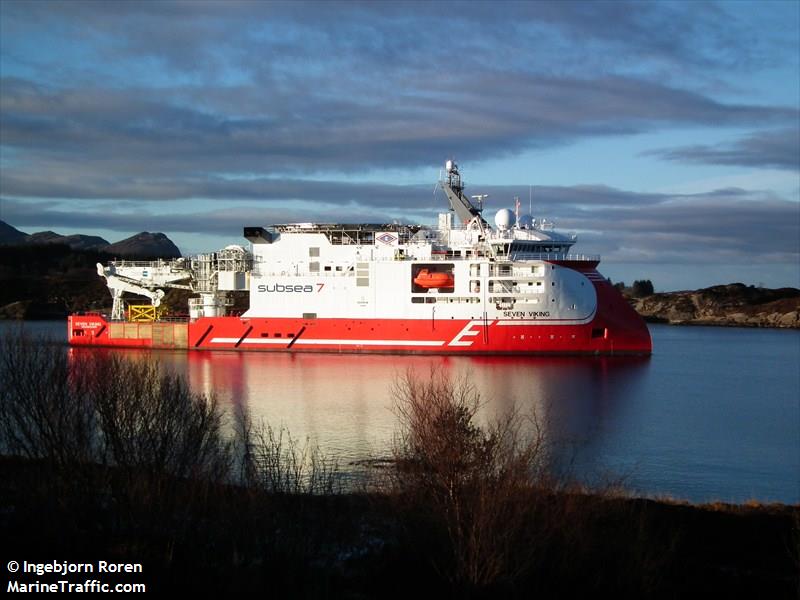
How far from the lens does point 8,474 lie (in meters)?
11.8

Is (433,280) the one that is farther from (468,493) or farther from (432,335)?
(468,493)

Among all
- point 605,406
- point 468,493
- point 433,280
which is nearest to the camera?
point 468,493

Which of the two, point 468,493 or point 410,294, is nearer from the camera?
point 468,493

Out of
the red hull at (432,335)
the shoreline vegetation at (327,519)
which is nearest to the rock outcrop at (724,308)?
the red hull at (432,335)

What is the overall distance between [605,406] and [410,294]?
13.9 m

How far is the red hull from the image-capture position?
34.8m

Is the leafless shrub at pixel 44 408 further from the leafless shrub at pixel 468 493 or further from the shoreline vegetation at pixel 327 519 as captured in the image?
the leafless shrub at pixel 468 493

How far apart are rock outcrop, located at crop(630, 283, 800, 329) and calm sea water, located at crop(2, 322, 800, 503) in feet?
139

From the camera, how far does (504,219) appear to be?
1441 inches

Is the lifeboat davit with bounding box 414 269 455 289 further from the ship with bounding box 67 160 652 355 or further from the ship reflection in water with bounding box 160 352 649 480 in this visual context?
the ship reflection in water with bounding box 160 352 649 480

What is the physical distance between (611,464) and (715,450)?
3538 millimetres

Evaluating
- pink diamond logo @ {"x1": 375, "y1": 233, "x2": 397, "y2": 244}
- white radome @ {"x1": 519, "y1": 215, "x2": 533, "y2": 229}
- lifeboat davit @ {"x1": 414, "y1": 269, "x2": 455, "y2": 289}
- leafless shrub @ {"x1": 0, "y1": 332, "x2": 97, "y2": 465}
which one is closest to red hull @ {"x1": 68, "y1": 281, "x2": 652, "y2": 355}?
lifeboat davit @ {"x1": 414, "y1": 269, "x2": 455, "y2": 289}

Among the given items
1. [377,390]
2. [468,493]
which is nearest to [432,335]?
[377,390]

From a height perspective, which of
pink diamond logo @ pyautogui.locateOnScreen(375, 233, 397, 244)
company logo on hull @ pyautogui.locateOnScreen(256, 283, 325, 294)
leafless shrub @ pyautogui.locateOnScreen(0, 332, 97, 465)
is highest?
pink diamond logo @ pyautogui.locateOnScreen(375, 233, 397, 244)
